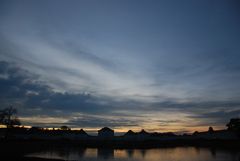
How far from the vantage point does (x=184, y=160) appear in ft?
158

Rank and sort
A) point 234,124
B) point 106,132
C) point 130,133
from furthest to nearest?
point 130,133 < point 106,132 < point 234,124

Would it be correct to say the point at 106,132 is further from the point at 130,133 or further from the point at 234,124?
the point at 234,124

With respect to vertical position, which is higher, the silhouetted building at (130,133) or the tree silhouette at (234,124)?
the tree silhouette at (234,124)

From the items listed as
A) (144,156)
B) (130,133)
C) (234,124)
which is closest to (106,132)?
(130,133)

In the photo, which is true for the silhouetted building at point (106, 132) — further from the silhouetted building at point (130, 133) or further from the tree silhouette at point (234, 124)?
the tree silhouette at point (234, 124)

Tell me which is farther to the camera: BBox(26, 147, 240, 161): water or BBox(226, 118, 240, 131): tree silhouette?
BBox(226, 118, 240, 131): tree silhouette

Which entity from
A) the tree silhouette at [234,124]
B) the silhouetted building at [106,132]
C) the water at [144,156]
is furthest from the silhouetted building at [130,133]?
the water at [144,156]

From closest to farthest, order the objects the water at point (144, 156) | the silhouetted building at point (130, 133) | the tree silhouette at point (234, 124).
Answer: the water at point (144, 156) < the tree silhouette at point (234, 124) < the silhouetted building at point (130, 133)

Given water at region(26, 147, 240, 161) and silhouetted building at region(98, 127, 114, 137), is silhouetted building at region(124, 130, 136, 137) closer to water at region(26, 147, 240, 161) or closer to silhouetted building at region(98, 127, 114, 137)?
silhouetted building at region(98, 127, 114, 137)

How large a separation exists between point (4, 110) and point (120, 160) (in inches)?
2148

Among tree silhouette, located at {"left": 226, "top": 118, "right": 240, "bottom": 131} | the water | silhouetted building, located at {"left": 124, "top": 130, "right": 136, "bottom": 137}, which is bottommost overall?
the water

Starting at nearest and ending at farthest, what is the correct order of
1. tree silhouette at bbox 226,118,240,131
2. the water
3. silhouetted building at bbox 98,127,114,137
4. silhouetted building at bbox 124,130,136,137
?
1. the water
2. tree silhouette at bbox 226,118,240,131
3. silhouetted building at bbox 98,127,114,137
4. silhouetted building at bbox 124,130,136,137

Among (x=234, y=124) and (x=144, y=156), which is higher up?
(x=234, y=124)

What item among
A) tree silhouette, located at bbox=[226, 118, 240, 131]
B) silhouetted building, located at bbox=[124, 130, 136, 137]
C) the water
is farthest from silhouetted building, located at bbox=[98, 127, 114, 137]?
the water
